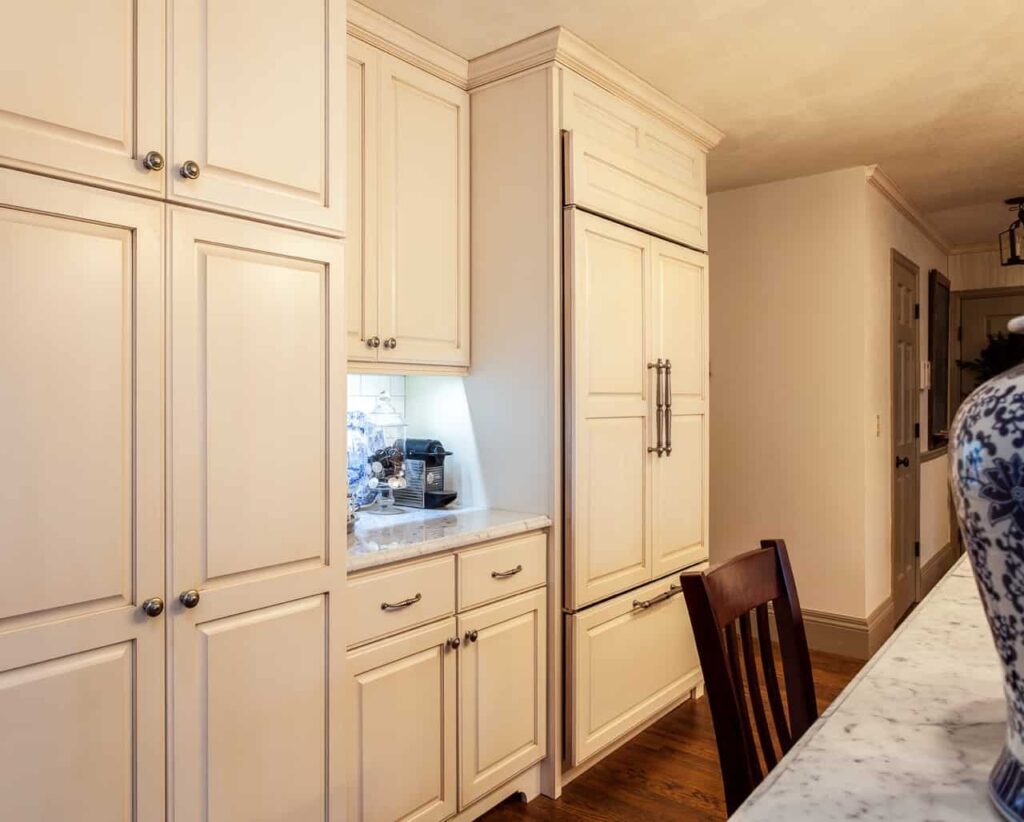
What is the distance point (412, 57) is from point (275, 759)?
2059 mm

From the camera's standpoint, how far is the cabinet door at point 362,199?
2.19 m

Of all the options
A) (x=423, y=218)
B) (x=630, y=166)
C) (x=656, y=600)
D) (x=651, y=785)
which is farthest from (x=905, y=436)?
(x=423, y=218)

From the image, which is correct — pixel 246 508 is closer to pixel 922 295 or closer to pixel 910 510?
pixel 910 510

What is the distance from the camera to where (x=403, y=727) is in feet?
6.47

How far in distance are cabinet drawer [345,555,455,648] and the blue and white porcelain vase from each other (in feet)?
4.80

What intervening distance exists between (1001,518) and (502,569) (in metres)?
1.84

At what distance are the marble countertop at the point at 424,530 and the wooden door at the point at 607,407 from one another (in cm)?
24

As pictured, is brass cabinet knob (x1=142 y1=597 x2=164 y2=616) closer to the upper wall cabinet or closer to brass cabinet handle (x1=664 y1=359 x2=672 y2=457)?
the upper wall cabinet

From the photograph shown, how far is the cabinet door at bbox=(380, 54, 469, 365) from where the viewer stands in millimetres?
2312

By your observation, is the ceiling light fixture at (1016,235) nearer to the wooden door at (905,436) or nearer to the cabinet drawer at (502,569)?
the wooden door at (905,436)

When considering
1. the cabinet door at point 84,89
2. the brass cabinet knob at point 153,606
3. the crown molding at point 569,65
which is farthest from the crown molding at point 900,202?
the brass cabinet knob at point 153,606

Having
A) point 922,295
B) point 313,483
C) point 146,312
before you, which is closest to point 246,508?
point 313,483

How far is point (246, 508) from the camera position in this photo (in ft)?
5.03

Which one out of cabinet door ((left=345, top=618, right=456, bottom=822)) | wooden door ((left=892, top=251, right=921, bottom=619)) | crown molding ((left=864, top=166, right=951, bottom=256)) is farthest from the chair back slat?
wooden door ((left=892, top=251, right=921, bottom=619))
